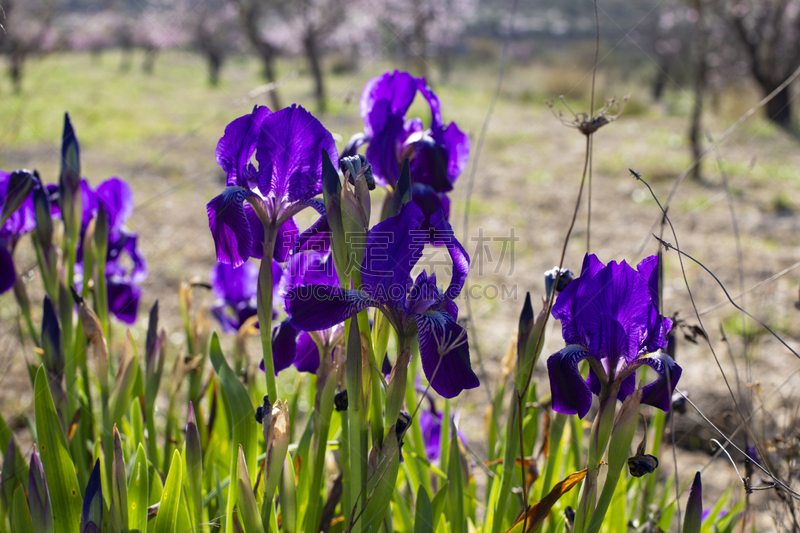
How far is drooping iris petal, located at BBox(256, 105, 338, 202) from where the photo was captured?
1063 mm

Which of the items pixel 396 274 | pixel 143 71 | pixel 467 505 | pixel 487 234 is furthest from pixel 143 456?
pixel 143 71

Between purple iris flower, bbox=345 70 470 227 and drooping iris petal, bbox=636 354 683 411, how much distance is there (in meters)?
0.62

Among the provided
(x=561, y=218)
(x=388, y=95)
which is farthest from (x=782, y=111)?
(x=388, y=95)

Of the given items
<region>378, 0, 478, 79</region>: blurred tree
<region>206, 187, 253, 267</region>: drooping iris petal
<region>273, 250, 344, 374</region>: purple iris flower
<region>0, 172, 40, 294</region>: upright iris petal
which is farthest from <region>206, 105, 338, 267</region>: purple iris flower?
<region>378, 0, 478, 79</region>: blurred tree

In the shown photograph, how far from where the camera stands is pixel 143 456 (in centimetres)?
116

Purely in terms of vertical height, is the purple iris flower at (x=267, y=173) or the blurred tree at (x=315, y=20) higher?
the blurred tree at (x=315, y=20)

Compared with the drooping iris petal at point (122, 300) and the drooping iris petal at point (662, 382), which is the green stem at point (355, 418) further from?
the drooping iris petal at point (122, 300)

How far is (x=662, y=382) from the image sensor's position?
3.17 feet

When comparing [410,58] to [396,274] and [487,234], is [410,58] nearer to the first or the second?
[487,234]

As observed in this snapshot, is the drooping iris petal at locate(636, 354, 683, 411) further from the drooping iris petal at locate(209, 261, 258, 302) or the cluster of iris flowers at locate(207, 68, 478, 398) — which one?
the drooping iris petal at locate(209, 261, 258, 302)

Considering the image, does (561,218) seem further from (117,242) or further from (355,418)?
(355,418)

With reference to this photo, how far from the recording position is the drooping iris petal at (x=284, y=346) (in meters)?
1.24

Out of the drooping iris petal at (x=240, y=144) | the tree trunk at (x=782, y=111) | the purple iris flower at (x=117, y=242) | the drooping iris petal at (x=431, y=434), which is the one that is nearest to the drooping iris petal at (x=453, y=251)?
the drooping iris petal at (x=240, y=144)

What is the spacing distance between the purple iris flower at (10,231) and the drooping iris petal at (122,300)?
0.35 m
